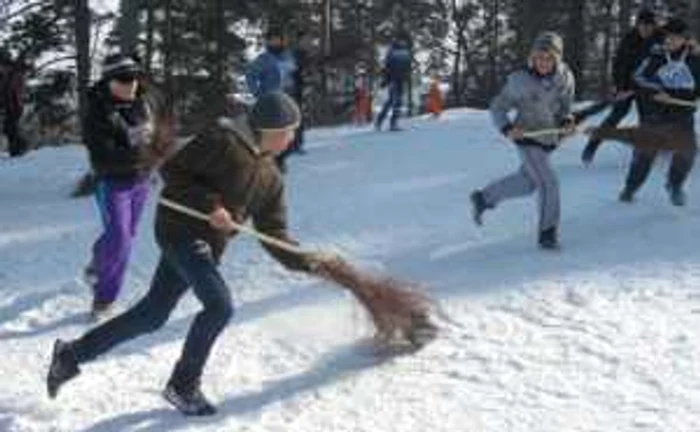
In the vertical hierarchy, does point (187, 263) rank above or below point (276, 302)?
above

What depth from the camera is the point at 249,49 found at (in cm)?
4216

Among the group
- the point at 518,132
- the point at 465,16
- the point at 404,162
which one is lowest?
the point at 465,16

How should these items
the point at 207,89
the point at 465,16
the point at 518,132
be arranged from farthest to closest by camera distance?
the point at 465,16
the point at 207,89
the point at 518,132

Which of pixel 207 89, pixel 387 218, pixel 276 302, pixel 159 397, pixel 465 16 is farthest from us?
pixel 465 16

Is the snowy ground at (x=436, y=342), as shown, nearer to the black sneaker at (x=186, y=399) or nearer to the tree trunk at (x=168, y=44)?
the black sneaker at (x=186, y=399)

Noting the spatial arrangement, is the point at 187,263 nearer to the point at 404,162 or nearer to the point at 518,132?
the point at 518,132

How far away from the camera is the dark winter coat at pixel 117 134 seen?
8.67m

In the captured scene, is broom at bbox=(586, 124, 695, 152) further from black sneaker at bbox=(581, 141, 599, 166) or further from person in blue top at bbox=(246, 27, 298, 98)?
person in blue top at bbox=(246, 27, 298, 98)

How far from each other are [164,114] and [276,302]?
1.51 meters

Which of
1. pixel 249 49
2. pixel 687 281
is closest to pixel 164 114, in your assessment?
pixel 687 281

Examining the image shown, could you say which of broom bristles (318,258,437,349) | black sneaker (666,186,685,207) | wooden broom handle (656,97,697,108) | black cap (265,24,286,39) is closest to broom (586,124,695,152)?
wooden broom handle (656,97,697,108)

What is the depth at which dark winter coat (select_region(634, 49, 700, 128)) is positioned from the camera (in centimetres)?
1152

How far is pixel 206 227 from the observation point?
6.84 m

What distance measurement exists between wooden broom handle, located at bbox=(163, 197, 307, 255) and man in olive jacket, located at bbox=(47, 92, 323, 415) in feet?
0.08
